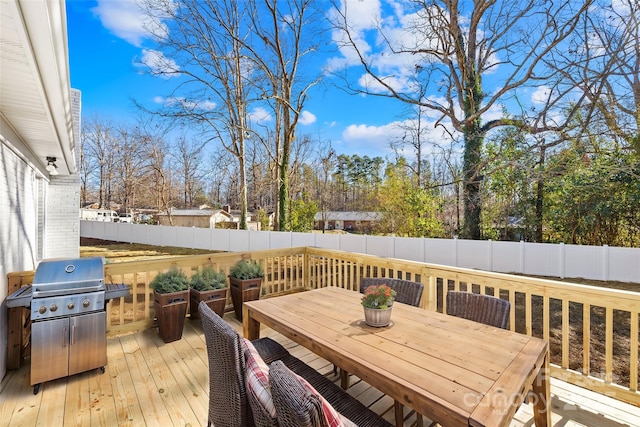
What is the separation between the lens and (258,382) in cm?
128

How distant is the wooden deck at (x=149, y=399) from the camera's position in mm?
2158

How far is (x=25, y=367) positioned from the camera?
2.88 metres

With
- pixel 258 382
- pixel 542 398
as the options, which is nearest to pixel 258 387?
pixel 258 382

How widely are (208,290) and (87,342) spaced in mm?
1364

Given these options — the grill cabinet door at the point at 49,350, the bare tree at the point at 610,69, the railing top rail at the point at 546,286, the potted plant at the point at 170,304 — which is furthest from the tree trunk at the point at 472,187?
the grill cabinet door at the point at 49,350

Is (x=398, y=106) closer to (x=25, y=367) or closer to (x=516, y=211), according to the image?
(x=516, y=211)

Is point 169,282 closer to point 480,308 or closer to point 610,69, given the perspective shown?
point 480,308

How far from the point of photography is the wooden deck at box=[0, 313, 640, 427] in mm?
2158

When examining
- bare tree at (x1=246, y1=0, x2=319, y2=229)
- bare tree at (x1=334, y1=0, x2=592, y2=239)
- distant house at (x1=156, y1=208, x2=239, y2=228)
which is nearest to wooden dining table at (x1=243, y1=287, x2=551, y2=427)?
bare tree at (x1=334, y1=0, x2=592, y2=239)

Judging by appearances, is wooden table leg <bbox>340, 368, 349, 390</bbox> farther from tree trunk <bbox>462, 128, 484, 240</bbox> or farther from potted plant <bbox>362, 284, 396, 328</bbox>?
tree trunk <bbox>462, 128, 484, 240</bbox>

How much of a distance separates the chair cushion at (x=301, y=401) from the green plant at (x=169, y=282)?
2.97m

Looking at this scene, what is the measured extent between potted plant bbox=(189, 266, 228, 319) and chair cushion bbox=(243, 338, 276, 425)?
265cm

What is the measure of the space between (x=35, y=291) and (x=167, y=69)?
445 inches

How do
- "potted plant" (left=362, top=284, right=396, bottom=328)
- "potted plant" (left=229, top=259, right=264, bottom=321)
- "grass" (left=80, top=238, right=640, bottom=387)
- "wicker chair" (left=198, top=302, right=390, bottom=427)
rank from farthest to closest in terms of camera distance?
"potted plant" (left=229, top=259, right=264, bottom=321), "grass" (left=80, top=238, right=640, bottom=387), "potted plant" (left=362, top=284, right=396, bottom=328), "wicker chair" (left=198, top=302, right=390, bottom=427)
